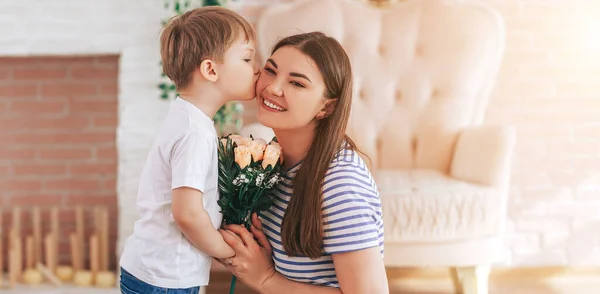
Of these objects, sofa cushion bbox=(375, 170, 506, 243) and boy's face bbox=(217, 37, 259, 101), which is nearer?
boy's face bbox=(217, 37, 259, 101)

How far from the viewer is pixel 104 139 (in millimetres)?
3156

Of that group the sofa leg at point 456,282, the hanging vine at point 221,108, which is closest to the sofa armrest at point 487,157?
the sofa leg at point 456,282

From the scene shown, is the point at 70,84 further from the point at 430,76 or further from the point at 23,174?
the point at 430,76

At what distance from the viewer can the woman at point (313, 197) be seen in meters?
Result: 1.18

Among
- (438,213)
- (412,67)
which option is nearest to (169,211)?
(438,213)

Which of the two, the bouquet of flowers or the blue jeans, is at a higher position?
the bouquet of flowers

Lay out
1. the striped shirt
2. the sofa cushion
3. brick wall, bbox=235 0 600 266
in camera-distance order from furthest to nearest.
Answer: brick wall, bbox=235 0 600 266 → the sofa cushion → the striped shirt

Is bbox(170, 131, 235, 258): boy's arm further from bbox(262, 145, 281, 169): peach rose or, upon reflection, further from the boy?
bbox(262, 145, 281, 169): peach rose

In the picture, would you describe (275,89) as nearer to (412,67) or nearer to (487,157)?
(487,157)

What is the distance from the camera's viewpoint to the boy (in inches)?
49.9

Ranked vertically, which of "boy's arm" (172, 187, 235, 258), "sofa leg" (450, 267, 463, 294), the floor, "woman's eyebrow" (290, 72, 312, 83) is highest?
"woman's eyebrow" (290, 72, 312, 83)

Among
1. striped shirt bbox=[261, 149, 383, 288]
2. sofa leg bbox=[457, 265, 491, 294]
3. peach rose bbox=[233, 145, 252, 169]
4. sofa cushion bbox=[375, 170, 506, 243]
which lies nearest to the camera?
striped shirt bbox=[261, 149, 383, 288]

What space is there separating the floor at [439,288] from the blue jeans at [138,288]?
4.65 feet

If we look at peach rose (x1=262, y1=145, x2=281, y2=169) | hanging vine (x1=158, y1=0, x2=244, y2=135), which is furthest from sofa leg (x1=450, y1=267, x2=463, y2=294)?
peach rose (x1=262, y1=145, x2=281, y2=169)
